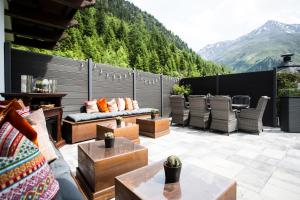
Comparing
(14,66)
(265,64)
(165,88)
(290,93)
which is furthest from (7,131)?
(265,64)

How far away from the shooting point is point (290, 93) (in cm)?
550

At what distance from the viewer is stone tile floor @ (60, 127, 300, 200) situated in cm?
213

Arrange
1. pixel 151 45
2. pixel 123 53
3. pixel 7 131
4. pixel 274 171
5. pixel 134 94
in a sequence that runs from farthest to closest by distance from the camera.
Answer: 1. pixel 151 45
2. pixel 123 53
3. pixel 134 94
4. pixel 274 171
5. pixel 7 131

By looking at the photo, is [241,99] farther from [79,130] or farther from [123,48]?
[123,48]

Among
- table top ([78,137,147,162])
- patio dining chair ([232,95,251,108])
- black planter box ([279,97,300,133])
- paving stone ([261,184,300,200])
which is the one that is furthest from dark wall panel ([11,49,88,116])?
black planter box ([279,97,300,133])

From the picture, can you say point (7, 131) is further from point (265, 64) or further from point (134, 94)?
point (265, 64)

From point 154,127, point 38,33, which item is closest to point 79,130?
point 154,127

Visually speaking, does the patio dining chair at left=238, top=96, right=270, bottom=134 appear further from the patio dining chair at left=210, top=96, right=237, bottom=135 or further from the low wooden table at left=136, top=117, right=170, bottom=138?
the low wooden table at left=136, top=117, right=170, bottom=138

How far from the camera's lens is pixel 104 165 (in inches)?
72.9

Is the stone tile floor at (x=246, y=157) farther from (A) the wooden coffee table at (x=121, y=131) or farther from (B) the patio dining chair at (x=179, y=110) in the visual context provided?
(B) the patio dining chair at (x=179, y=110)

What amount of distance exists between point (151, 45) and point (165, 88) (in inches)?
519

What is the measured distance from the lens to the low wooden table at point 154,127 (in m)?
4.65

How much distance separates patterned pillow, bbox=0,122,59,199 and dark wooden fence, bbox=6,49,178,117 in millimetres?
3681

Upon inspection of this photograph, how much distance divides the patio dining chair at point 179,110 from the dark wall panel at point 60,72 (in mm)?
2894
